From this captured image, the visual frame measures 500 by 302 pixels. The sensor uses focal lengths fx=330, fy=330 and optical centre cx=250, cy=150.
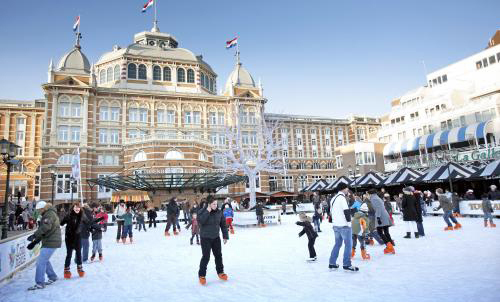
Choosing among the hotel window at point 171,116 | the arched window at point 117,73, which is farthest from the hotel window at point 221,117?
the arched window at point 117,73

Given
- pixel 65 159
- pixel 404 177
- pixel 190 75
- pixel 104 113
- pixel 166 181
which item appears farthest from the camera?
pixel 190 75

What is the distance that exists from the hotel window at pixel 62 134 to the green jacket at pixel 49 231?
36150 mm

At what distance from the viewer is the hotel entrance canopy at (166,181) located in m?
26.1

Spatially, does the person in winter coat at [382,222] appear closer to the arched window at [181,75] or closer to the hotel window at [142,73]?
the arched window at [181,75]

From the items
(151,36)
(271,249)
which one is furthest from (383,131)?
(271,249)

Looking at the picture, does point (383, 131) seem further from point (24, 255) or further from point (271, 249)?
point (24, 255)

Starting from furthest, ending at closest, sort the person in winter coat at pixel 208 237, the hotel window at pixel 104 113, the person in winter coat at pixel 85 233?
the hotel window at pixel 104 113, the person in winter coat at pixel 85 233, the person in winter coat at pixel 208 237

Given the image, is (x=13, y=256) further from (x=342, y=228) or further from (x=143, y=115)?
(x=143, y=115)

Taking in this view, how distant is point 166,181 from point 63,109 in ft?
64.3

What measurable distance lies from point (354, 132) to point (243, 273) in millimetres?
57082

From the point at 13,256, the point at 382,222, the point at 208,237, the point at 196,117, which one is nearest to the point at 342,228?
the point at 382,222

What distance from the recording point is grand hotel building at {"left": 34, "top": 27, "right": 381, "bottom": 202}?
3719 cm

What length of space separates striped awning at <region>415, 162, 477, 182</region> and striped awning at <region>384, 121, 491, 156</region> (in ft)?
25.6

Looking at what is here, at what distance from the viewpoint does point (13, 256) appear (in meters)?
7.84
